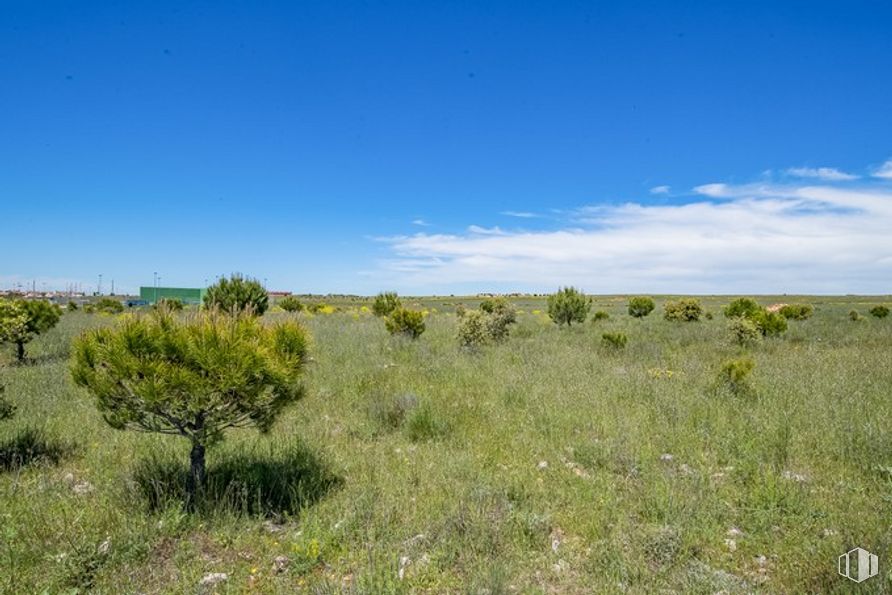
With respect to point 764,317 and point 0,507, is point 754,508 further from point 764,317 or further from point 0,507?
point 764,317

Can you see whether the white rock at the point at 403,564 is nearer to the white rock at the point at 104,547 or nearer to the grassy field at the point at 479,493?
the grassy field at the point at 479,493

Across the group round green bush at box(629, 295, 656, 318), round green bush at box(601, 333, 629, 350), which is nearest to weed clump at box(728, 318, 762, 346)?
round green bush at box(601, 333, 629, 350)

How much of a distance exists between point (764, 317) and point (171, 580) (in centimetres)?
1803

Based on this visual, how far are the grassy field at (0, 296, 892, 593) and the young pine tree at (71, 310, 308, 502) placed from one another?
2.53ft

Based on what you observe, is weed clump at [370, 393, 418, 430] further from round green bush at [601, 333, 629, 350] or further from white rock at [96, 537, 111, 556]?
round green bush at [601, 333, 629, 350]

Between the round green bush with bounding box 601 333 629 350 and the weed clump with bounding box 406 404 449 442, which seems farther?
the round green bush with bounding box 601 333 629 350

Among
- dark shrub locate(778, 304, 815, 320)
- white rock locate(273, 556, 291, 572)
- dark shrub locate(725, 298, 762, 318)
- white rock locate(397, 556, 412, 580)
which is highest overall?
dark shrub locate(725, 298, 762, 318)

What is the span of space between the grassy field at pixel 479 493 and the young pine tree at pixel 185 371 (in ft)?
2.53

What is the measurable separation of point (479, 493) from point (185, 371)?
2.63 meters

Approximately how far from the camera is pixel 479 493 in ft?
13.7

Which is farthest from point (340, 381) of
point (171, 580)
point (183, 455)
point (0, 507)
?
point (171, 580)

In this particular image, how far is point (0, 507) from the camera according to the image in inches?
159

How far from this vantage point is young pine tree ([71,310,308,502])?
3645 millimetres

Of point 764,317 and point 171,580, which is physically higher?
point 764,317
